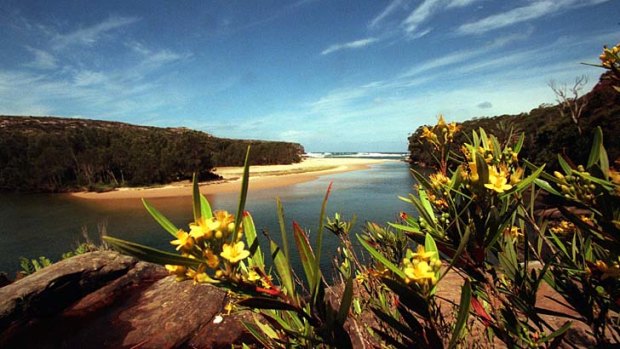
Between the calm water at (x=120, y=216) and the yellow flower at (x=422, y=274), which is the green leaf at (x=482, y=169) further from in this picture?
the calm water at (x=120, y=216)

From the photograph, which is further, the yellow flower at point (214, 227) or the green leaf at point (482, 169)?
the green leaf at point (482, 169)

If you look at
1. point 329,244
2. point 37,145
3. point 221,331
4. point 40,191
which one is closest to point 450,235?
point 221,331

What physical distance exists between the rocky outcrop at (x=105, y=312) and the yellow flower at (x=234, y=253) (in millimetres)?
3656

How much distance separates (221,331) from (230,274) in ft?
14.0

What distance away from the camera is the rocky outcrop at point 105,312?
13.3 ft

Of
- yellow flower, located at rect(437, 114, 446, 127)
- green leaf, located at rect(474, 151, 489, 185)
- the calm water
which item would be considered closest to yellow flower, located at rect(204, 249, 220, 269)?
green leaf, located at rect(474, 151, 489, 185)

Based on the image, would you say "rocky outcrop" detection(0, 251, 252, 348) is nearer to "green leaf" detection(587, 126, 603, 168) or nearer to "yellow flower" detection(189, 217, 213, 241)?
"yellow flower" detection(189, 217, 213, 241)

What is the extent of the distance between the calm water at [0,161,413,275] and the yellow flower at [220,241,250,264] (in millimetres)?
6894

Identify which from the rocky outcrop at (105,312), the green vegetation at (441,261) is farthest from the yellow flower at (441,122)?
the rocky outcrop at (105,312)

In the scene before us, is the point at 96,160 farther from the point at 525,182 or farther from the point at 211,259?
the point at 525,182

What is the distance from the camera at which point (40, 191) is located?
22922 mm

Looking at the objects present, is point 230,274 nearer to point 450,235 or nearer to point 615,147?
point 450,235

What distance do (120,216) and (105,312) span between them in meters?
10.7

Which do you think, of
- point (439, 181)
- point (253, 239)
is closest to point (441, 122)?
point (439, 181)
